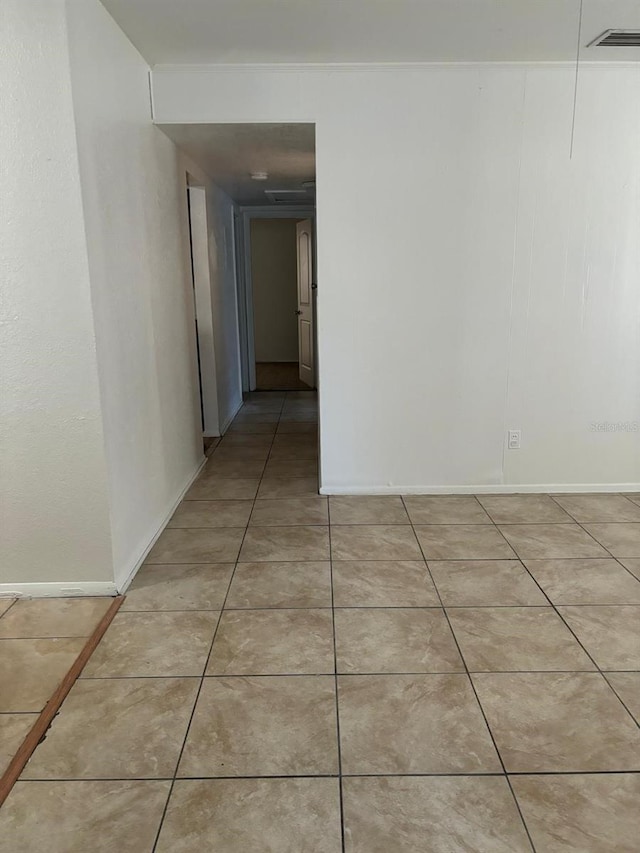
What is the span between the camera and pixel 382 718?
177 centimetres

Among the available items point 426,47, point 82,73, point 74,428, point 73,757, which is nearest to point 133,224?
point 82,73

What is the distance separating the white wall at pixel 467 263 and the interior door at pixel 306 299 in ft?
11.6

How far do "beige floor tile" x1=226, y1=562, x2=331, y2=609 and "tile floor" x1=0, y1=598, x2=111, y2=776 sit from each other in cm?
55

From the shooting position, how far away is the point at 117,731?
1.74 m

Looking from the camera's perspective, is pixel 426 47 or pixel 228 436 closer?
pixel 426 47

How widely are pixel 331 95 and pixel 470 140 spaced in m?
0.78

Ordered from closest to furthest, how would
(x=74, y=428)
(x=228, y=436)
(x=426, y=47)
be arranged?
(x=74, y=428) < (x=426, y=47) < (x=228, y=436)

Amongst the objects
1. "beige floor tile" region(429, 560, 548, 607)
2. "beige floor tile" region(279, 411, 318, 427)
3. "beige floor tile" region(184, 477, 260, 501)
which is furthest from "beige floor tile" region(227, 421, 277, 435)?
"beige floor tile" region(429, 560, 548, 607)

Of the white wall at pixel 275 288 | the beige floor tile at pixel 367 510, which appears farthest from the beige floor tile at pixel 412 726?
the white wall at pixel 275 288

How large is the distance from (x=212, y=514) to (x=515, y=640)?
71.5 inches

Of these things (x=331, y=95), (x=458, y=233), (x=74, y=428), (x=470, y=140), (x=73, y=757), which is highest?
(x=331, y=95)

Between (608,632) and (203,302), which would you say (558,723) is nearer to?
(608,632)

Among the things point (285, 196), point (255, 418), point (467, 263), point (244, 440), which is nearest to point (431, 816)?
point (467, 263)

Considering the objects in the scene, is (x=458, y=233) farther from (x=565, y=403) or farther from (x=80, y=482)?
(x=80, y=482)
